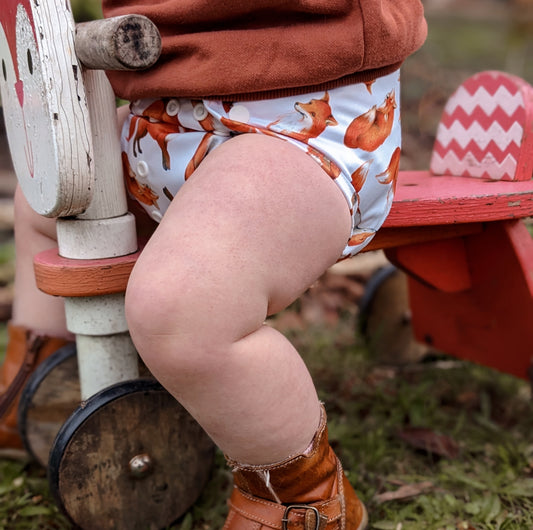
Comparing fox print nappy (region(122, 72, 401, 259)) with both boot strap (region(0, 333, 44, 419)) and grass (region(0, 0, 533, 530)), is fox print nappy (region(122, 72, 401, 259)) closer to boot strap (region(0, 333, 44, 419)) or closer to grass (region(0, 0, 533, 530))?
boot strap (region(0, 333, 44, 419))

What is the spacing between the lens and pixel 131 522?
44.1 inches

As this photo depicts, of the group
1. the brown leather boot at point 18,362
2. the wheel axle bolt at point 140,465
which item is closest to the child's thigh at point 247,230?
the wheel axle bolt at point 140,465

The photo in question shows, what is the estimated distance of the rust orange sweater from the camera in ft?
2.92

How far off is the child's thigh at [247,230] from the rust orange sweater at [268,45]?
8cm

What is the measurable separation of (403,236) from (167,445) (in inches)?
20.2

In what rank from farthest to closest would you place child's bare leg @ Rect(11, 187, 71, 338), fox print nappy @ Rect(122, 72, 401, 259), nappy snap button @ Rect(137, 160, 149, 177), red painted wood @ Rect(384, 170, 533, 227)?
child's bare leg @ Rect(11, 187, 71, 338) < red painted wood @ Rect(384, 170, 533, 227) < nappy snap button @ Rect(137, 160, 149, 177) < fox print nappy @ Rect(122, 72, 401, 259)

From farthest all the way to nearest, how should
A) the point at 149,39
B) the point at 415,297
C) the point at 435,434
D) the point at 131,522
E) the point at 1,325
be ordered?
the point at 1,325, the point at 415,297, the point at 435,434, the point at 131,522, the point at 149,39

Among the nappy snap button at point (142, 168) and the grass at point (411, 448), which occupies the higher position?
the nappy snap button at point (142, 168)

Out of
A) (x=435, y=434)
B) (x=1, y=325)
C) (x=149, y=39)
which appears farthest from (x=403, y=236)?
(x=1, y=325)

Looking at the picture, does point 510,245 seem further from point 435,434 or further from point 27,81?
point 27,81

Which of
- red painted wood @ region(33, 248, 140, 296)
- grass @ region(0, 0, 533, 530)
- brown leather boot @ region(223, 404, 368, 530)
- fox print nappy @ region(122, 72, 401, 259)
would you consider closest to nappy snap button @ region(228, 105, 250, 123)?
fox print nappy @ region(122, 72, 401, 259)

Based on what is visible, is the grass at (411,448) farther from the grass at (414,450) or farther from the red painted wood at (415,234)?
the red painted wood at (415,234)

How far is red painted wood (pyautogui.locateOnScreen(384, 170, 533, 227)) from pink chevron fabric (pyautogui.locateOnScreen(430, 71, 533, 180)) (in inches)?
2.2

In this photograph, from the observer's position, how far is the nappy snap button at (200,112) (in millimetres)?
942
